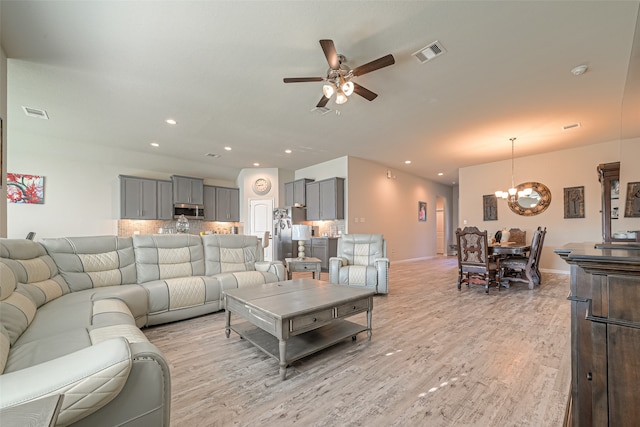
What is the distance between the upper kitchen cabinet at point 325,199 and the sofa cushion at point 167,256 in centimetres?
365

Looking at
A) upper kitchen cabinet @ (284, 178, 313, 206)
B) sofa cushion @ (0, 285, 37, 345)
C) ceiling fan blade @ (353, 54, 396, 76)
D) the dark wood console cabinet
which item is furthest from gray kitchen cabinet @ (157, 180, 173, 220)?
the dark wood console cabinet

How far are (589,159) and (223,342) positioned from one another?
7.82 metres

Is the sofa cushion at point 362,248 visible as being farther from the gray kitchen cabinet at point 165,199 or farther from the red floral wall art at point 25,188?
the red floral wall art at point 25,188

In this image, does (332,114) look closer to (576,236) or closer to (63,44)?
(63,44)

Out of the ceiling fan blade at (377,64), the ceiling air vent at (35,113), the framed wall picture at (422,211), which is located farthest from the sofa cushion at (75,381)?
the framed wall picture at (422,211)

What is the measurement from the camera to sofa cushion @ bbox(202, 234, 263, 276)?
3650 mm

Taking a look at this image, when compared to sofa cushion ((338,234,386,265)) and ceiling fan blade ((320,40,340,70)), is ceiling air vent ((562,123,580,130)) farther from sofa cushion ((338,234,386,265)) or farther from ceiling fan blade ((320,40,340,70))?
ceiling fan blade ((320,40,340,70))

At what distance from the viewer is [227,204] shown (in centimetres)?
805

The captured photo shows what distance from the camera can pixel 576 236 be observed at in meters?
5.94

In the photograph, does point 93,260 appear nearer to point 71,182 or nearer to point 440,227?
point 71,182

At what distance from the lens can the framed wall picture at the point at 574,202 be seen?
229 inches

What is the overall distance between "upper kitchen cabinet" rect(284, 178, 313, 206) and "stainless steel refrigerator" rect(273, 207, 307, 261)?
325 mm

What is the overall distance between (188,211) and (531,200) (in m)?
8.81

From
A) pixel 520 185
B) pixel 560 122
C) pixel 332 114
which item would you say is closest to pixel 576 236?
pixel 520 185
